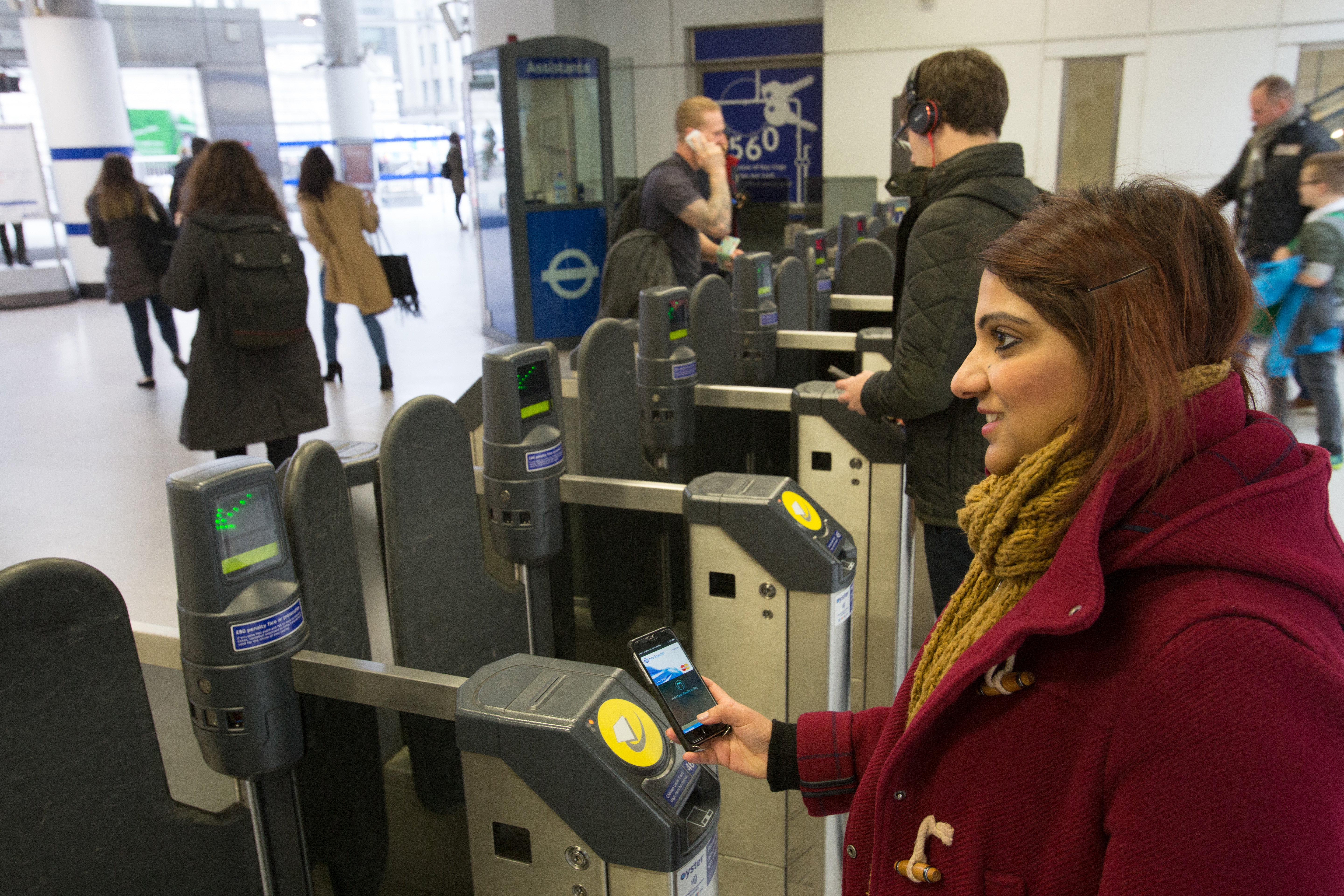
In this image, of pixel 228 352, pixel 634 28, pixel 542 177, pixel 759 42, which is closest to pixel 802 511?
pixel 228 352

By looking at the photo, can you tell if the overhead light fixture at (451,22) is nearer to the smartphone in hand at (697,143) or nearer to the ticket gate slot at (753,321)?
the smartphone in hand at (697,143)

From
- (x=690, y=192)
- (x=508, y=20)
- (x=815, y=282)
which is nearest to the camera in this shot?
(x=690, y=192)

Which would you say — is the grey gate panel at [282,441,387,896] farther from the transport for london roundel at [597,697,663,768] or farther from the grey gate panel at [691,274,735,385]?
the grey gate panel at [691,274,735,385]

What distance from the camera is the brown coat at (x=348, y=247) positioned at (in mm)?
5148

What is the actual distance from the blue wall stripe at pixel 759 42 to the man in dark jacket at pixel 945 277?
7558mm

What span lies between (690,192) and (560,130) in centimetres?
346

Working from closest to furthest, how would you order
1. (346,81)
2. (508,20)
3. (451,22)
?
(508,20) < (451,22) < (346,81)

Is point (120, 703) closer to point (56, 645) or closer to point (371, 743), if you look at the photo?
point (56, 645)

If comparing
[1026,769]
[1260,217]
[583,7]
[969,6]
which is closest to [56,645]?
[1026,769]

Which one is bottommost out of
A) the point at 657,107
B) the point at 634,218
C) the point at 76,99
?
the point at 634,218

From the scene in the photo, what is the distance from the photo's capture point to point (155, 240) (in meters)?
5.77

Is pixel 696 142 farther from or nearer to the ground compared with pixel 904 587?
farther from the ground

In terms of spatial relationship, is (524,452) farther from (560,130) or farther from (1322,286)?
(560,130)

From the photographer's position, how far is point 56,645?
114cm
